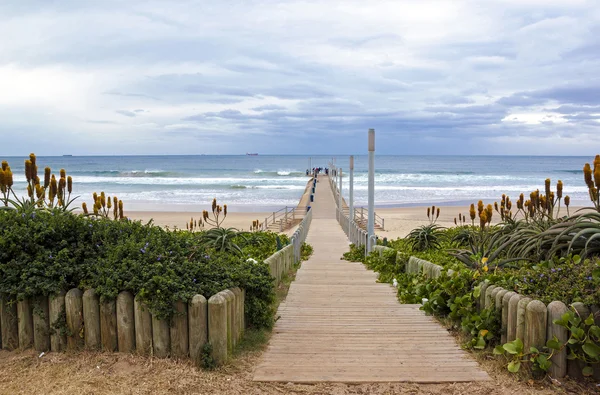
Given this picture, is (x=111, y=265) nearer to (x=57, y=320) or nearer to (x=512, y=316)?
(x=57, y=320)

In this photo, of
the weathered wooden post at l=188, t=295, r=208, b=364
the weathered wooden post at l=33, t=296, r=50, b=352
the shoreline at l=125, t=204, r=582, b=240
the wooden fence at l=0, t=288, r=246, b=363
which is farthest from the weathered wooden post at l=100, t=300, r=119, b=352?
the shoreline at l=125, t=204, r=582, b=240

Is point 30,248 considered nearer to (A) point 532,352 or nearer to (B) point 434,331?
(B) point 434,331

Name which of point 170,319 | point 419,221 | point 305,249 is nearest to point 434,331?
point 170,319

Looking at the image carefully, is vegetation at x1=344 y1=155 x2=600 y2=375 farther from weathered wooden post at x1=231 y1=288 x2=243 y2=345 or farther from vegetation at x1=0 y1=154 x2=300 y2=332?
weathered wooden post at x1=231 y1=288 x2=243 y2=345

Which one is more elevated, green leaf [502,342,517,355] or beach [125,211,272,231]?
green leaf [502,342,517,355]

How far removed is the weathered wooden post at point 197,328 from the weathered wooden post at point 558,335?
7.76ft

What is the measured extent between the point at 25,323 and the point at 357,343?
255cm

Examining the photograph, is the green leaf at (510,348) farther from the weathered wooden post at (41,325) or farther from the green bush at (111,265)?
the weathered wooden post at (41,325)

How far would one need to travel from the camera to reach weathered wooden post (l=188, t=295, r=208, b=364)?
3.76m

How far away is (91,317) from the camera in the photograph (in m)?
3.86

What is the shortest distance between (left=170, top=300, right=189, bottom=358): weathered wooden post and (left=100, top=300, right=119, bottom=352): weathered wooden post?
17.5 inches

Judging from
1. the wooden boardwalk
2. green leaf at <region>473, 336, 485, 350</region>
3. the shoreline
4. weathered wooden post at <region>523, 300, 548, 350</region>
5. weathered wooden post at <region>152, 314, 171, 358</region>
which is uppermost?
weathered wooden post at <region>523, 300, 548, 350</region>

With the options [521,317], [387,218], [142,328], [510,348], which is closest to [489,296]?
[521,317]

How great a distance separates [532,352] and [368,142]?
298 inches
